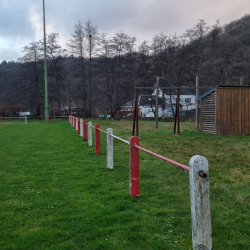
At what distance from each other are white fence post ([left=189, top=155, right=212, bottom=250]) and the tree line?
122 feet

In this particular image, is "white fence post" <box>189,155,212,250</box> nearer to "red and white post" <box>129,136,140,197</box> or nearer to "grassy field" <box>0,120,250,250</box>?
"grassy field" <box>0,120,250,250</box>

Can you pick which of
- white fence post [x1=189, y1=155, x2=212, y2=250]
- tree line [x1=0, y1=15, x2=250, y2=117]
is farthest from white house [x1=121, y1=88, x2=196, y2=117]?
white fence post [x1=189, y1=155, x2=212, y2=250]

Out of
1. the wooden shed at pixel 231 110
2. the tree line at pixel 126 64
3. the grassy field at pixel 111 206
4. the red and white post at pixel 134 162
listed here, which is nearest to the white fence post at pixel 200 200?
the grassy field at pixel 111 206

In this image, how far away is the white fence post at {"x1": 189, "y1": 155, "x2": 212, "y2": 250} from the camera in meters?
2.35

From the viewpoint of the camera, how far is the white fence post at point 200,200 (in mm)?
2346

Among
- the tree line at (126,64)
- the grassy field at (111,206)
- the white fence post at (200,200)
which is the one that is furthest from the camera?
the tree line at (126,64)

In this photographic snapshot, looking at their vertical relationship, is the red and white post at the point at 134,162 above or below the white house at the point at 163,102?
below

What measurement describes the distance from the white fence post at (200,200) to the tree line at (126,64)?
37.1m

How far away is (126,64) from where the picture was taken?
42844 mm

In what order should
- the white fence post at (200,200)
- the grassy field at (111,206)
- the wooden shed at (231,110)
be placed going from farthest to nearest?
the wooden shed at (231,110)
the grassy field at (111,206)
the white fence post at (200,200)

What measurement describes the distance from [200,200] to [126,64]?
41683mm

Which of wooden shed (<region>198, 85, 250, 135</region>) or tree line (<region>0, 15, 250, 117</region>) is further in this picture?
tree line (<region>0, 15, 250, 117</region>)

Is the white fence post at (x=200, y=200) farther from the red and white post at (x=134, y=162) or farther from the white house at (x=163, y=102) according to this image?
the white house at (x=163, y=102)

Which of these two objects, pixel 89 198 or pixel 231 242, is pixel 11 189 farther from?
pixel 231 242
